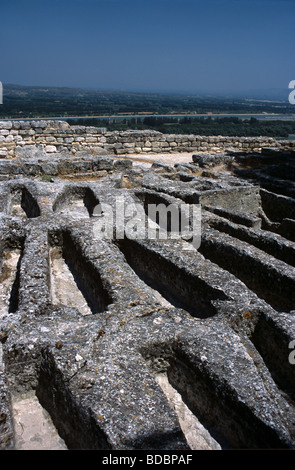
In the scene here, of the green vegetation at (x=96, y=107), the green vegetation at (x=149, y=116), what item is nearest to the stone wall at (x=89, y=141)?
the green vegetation at (x=149, y=116)

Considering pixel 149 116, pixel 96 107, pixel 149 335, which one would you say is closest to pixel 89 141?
pixel 149 335

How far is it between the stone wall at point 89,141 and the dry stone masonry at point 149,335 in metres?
9.03

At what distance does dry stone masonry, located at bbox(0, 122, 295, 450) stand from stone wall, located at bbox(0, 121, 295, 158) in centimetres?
903

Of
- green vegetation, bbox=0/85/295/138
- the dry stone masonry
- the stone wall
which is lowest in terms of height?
the dry stone masonry

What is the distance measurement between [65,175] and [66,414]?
29.3 feet

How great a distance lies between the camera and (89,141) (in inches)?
683

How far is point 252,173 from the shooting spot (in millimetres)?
12695

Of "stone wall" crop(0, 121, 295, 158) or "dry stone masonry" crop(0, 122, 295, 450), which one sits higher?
"stone wall" crop(0, 121, 295, 158)

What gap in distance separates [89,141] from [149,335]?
14859 millimetres

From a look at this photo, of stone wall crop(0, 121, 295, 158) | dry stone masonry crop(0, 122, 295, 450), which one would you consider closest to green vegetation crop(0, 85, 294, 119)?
stone wall crop(0, 121, 295, 158)

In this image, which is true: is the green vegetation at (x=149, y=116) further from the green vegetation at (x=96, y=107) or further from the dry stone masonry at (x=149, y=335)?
the dry stone masonry at (x=149, y=335)

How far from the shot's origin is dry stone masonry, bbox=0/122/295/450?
3.00 meters

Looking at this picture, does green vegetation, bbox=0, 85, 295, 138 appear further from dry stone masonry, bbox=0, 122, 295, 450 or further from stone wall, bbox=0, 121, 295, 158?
dry stone masonry, bbox=0, 122, 295, 450
